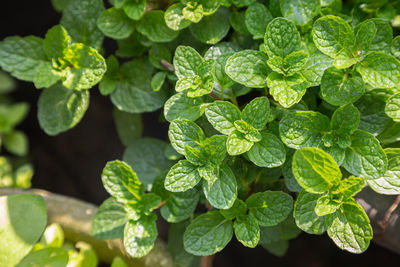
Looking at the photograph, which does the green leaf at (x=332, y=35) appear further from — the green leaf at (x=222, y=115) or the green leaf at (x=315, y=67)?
the green leaf at (x=222, y=115)

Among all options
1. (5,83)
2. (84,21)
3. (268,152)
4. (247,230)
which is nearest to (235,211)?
(247,230)

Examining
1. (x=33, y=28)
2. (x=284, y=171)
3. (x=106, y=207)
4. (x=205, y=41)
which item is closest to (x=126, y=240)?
(x=106, y=207)

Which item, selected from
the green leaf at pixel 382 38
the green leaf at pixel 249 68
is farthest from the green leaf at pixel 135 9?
the green leaf at pixel 382 38

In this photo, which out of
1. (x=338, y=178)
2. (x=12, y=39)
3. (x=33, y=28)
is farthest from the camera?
(x=33, y=28)

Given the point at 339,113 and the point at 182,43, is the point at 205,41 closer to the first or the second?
the point at 182,43

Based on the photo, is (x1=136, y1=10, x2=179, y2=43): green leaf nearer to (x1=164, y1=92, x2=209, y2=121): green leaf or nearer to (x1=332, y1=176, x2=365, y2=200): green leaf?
(x1=164, y1=92, x2=209, y2=121): green leaf

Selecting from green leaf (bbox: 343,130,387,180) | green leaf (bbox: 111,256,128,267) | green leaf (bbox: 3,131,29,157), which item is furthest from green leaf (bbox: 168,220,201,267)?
green leaf (bbox: 3,131,29,157)
